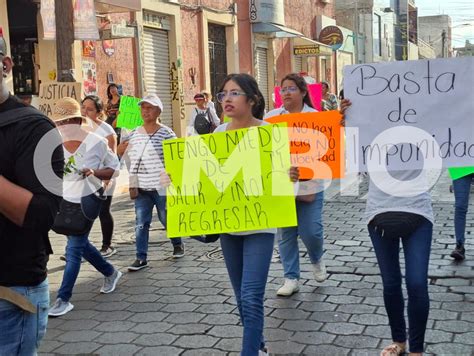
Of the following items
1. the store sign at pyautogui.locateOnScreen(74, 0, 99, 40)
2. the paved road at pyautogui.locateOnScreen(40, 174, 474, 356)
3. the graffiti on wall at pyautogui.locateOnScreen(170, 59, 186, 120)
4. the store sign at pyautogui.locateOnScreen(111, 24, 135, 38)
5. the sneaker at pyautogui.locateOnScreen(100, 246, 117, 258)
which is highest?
the store sign at pyautogui.locateOnScreen(111, 24, 135, 38)

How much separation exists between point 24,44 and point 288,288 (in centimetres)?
1008

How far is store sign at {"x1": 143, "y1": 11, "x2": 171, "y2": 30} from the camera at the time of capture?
16.1m

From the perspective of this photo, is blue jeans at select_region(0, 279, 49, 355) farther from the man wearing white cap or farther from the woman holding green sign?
the woman holding green sign

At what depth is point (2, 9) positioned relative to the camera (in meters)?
11.4

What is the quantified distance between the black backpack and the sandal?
8359 mm

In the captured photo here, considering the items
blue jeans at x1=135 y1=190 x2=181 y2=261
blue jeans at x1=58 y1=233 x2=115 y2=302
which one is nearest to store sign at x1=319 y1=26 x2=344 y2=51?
blue jeans at x1=135 y1=190 x2=181 y2=261

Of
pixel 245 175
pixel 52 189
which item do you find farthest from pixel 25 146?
pixel 245 175

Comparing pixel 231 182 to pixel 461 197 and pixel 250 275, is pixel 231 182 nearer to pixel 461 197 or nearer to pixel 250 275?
pixel 250 275

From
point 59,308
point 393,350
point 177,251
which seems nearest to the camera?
point 393,350

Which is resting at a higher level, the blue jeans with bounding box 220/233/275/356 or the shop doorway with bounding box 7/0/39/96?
the shop doorway with bounding box 7/0/39/96

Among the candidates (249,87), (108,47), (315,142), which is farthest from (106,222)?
(108,47)

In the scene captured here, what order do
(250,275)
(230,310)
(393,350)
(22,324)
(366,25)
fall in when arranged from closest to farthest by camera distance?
(22,324) → (250,275) → (393,350) → (230,310) → (366,25)

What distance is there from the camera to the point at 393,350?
3.86 metres

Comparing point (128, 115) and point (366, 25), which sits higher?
point (366, 25)
